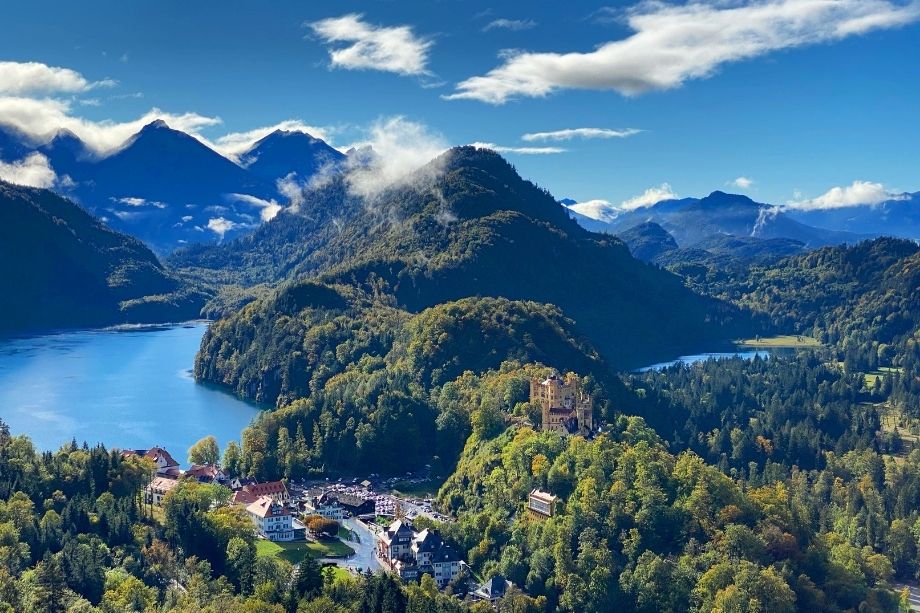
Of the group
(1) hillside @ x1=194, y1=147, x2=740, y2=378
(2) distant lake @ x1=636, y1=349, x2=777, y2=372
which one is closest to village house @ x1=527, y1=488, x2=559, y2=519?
(1) hillside @ x1=194, y1=147, x2=740, y2=378

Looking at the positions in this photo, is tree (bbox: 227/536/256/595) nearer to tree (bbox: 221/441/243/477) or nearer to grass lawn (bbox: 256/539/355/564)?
grass lawn (bbox: 256/539/355/564)

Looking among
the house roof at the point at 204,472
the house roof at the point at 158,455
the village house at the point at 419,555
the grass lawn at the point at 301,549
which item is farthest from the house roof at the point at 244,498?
the village house at the point at 419,555

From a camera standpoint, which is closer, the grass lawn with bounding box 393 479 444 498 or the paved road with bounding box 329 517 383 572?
the paved road with bounding box 329 517 383 572

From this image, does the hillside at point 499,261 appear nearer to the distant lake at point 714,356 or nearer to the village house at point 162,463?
the distant lake at point 714,356

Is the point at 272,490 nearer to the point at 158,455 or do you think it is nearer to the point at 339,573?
the point at 158,455

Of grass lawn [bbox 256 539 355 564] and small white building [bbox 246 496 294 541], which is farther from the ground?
small white building [bbox 246 496 294 541]

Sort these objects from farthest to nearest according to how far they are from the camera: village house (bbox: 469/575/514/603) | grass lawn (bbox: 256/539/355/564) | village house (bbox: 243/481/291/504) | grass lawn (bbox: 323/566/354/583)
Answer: village house (bbox: 243/481/291/504) < grass lawn (bbox: 256/539/355/564) < village house (bbox: 469/575/514/603) < grass lawn (bbox: 323/566/354/583)

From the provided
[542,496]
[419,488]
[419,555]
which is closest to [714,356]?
[419,488]
